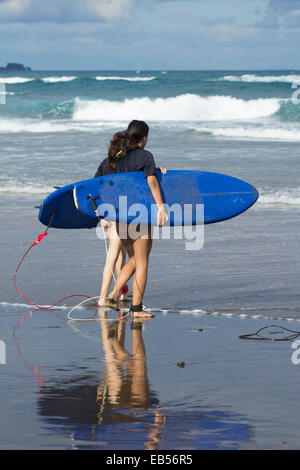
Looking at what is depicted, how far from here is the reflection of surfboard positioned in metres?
6.59

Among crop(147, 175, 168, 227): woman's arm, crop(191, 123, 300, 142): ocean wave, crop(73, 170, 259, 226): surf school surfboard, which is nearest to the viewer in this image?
crop(147, 175, 168, 227): woman's arm

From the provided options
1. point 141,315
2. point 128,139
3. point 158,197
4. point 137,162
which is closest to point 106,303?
point 141,315

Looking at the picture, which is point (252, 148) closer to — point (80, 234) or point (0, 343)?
point (80, 234)

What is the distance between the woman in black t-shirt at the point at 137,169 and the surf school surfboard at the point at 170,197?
8cm

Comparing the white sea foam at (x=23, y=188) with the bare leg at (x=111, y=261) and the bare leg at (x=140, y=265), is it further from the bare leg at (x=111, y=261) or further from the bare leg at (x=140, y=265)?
the bare leg at (x=140, y=265)

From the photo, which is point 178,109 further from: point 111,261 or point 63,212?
point 111,261

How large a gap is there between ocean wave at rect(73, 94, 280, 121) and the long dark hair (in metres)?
33.8

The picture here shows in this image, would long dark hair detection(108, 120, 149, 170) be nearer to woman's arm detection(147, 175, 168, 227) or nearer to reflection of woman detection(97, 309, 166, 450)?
woman's arm detection(147, 175, 168, 227)

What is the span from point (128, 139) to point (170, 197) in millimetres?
667

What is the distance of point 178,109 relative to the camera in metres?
42.7

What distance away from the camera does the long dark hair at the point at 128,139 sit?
584 centimetres

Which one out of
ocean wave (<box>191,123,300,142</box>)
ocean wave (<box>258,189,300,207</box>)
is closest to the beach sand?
ocean wave (<box>258,189,300,207</box>)

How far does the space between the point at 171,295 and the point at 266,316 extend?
105 cm

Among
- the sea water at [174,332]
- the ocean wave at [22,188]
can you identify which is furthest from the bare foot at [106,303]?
the ocean wave at [22,188]
